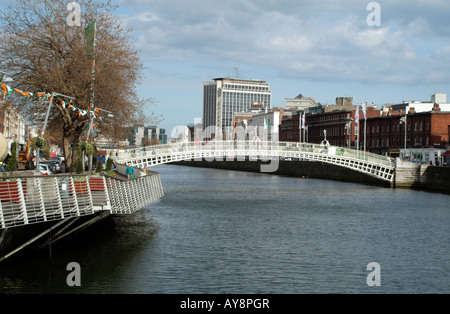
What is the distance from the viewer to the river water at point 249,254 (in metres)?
19.8

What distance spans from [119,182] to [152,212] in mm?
12293

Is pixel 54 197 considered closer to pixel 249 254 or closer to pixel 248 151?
pixel 249 254

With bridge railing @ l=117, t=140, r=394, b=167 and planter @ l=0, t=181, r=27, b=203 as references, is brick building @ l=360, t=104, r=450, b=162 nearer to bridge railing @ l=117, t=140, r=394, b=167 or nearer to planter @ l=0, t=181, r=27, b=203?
bridge railing @ l=117, t=140, r=394, b=167

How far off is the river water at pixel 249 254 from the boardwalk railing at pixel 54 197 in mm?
1753

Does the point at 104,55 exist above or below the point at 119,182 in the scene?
above

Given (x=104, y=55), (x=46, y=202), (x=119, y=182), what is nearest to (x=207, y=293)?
(x=46, y=202)

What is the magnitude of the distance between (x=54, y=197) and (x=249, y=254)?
7.69 meters

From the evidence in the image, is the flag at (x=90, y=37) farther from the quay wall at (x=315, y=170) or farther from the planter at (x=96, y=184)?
the quay wall at (x=315, y=170)

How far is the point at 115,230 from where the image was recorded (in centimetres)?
3064

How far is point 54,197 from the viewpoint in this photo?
20438 millimetres

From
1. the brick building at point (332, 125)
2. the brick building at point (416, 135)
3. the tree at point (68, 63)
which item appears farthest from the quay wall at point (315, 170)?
the tree at point (68, 63)

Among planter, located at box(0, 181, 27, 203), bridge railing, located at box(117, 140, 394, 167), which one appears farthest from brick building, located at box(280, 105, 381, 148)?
planter, located at box(0, 181, 27, 203)
